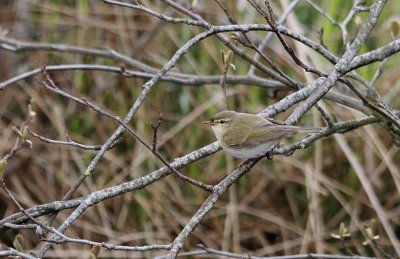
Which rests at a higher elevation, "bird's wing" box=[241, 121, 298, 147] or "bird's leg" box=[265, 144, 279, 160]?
"bird's wing" box=[241, 121, 298, 147]

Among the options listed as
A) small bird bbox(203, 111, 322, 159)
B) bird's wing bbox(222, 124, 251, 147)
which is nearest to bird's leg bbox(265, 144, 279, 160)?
small bird bbox(203, 111, 322, 159)

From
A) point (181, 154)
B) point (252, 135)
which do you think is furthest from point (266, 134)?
point (181, 154)

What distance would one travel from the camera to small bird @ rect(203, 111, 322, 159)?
A: 278 centimetres

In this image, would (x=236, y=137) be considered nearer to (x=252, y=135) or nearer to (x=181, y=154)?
(x=252, y=135)

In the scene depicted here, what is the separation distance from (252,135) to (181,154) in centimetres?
191

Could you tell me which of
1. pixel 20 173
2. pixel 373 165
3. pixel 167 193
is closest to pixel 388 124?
pixel 373 165

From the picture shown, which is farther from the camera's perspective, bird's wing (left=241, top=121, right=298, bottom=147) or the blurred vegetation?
the blurred vegetation

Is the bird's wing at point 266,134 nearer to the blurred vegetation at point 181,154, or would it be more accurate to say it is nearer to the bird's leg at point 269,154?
the bird's leg at point 269,154

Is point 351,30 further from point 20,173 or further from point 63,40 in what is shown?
point 20,173

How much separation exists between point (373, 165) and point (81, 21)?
99.5 inches

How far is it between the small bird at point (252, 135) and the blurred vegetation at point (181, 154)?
1.30 metres

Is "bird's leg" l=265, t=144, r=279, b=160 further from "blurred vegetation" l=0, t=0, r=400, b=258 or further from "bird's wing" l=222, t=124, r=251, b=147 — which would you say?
"blurred vegetation" l=0, t=0, r=400, b=258

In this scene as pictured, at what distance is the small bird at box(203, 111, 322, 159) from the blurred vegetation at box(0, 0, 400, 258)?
4.26 feet

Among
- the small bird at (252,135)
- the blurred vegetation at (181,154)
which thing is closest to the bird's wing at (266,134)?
the small bird at (252,135)
